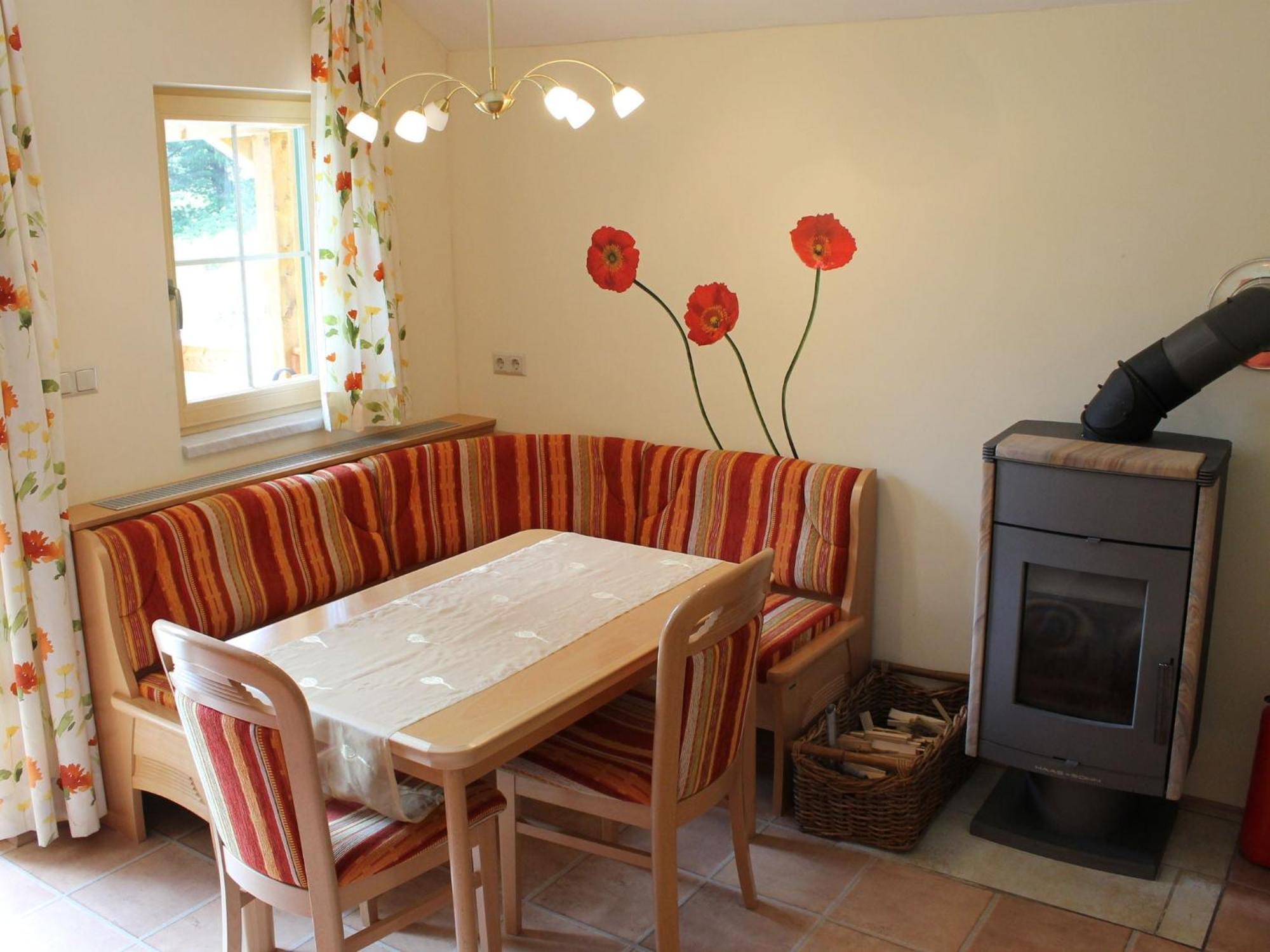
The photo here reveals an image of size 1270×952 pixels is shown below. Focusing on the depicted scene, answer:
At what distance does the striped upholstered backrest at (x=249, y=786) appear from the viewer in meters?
2.01

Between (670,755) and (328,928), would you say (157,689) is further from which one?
(670,755)

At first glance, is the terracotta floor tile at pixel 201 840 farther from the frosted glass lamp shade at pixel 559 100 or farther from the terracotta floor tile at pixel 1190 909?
the terracotta floor tile at pixel 1190 909

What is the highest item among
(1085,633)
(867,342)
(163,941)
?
(867,342)

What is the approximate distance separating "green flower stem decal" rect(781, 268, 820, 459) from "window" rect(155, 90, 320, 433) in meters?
1.52

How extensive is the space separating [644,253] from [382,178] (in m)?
0.87

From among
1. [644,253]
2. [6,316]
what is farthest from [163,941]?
[644,253]

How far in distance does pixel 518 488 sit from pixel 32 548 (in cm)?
152

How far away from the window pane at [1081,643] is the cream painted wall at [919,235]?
0.44 metres

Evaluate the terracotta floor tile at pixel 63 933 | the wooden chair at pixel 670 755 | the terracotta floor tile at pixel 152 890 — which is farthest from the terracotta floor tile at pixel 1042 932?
the terracotta floor tile at pixel 63 933

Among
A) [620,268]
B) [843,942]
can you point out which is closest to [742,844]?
[843,942]

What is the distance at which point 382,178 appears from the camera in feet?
12.4

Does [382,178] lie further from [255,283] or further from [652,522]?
[652,522]

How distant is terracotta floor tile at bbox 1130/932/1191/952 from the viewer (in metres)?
2.62

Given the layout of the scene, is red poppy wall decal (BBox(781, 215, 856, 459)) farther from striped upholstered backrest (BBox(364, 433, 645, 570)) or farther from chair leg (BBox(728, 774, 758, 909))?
chair leg (BBox(728, 774, 758, 909))
